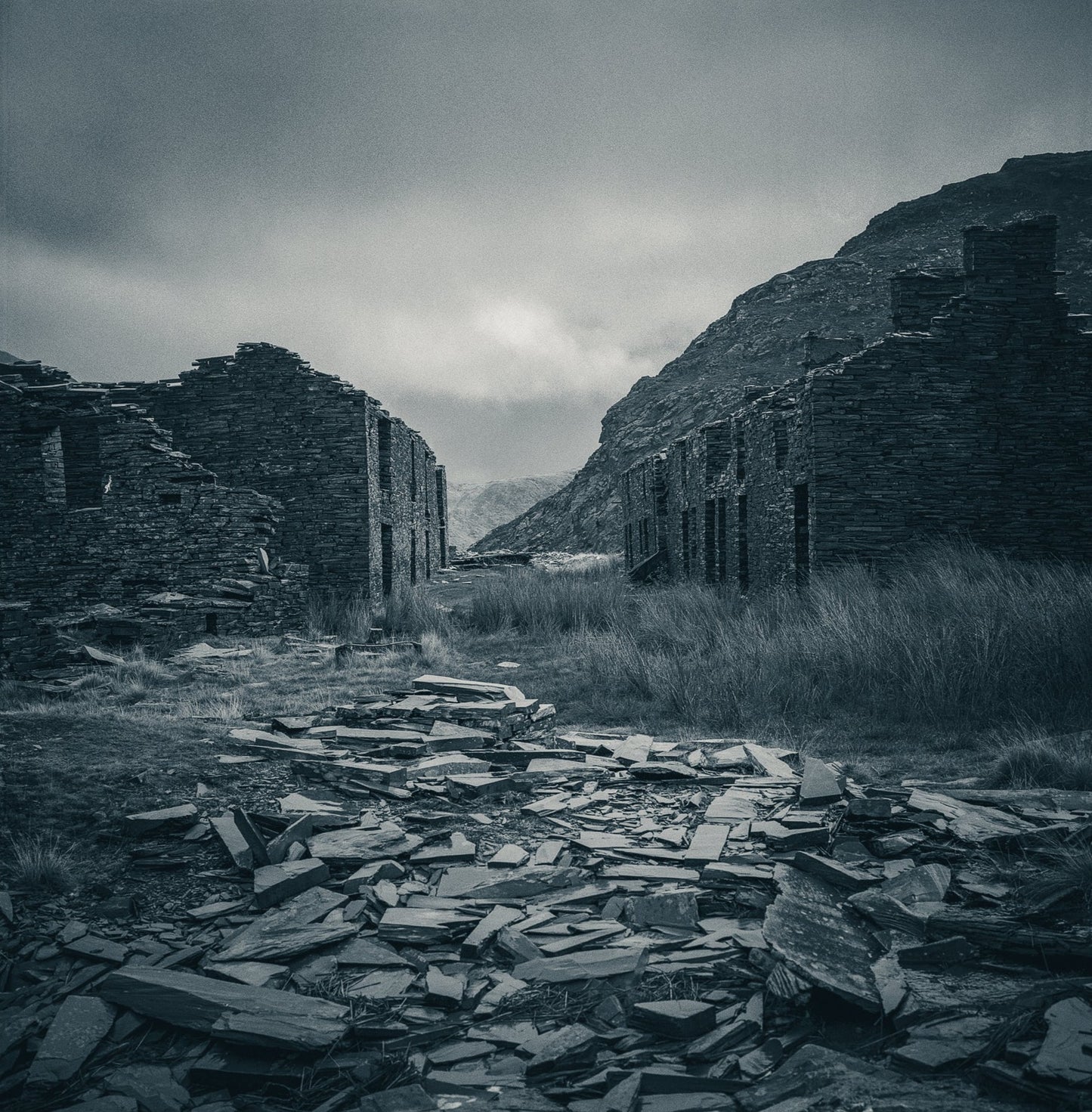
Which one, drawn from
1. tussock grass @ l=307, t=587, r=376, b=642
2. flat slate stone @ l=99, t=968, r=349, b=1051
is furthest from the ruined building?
flat slate stone @ l=99, t=968, r=349, b=1051

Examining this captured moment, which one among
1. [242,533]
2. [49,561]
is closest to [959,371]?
[242,533]

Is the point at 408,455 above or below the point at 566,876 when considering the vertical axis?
above

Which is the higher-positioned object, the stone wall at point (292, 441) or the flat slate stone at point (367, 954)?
the stone wall at point (292, 441)

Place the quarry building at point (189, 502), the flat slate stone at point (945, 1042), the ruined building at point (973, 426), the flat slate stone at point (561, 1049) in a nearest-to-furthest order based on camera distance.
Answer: the flat slate stone at point (945, 1042) < the flat slate stone at point (561, 1049) < the ruined building at point (973, 426) < the quarry building at point (189, 502)

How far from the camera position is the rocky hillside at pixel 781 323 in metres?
55.7

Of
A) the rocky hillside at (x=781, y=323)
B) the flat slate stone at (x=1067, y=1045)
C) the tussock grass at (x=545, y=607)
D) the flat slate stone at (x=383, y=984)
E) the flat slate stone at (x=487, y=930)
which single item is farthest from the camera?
the rocky hillside at (x=781, y=323)

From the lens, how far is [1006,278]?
14188 millimetres

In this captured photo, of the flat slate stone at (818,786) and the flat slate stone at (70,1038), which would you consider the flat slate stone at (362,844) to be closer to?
the flat slate stone at (70,1038)

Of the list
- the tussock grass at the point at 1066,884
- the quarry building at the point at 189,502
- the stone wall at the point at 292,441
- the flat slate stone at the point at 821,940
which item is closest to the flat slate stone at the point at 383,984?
the flat slate stone at the point at 821,940

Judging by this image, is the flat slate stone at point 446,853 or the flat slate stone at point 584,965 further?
the flat slate stone at point 446,853

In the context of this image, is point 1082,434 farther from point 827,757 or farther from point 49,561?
point 49,561

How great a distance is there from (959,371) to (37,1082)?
15.3 meters

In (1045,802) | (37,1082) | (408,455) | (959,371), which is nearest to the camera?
(37,1082)

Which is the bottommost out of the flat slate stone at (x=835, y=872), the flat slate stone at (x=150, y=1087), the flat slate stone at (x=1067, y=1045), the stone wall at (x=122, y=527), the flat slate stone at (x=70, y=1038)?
the flat slate stone at (x=150, y=1087)
